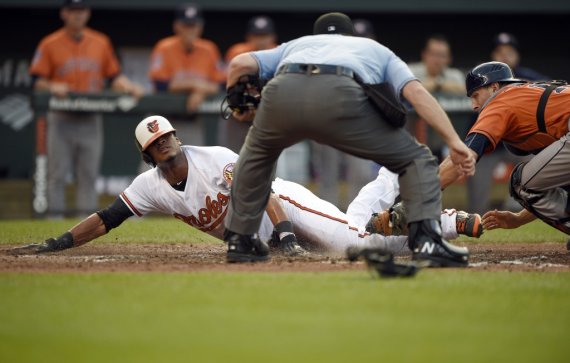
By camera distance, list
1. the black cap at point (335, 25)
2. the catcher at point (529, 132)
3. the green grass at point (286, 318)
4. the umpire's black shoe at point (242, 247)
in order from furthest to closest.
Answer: the catcher at point (529, 132) < the umpire's black shoe at point (242, 247) < the black cap at point (335, 25) < the green grass at point (286, 318)

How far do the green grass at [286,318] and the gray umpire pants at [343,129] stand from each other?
49 cm

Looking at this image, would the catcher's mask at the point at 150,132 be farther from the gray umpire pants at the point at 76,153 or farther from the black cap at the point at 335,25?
the gray umpire pants at the point at 76,153

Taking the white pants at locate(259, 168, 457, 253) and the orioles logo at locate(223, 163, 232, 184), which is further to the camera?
the white pants at locate(259, 168, 457, 253)

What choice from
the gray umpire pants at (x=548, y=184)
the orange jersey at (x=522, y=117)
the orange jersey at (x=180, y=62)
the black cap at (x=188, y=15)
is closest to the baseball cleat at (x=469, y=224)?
the gray umpire pants at (x=548, y=184)

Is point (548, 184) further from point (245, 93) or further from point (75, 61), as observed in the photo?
point (75, 61)

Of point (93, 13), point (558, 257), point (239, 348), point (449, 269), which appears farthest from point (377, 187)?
point (93, 13)

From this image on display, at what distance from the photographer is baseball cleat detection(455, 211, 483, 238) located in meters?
6.89

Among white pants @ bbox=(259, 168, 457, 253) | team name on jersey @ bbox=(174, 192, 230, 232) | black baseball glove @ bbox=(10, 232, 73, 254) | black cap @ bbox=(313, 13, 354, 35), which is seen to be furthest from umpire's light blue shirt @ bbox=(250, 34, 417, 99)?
black baseball glove @ bbox=(10, 232, 73, 254)

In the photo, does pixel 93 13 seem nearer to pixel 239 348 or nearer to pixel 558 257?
pixel 558 257

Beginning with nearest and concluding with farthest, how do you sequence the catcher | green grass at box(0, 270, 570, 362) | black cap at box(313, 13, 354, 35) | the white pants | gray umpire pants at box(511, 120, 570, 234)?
green grass at box(0, 270, 570, 362) → black cap at box(313, 13, 354, 35) → the catcher → gray umpire pants at box(511, 120, 570, 234) → the white pants

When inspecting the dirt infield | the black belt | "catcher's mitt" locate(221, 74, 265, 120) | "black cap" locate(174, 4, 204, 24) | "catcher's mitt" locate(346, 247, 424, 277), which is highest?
"black cap" locate(174, 4, 204, 24)

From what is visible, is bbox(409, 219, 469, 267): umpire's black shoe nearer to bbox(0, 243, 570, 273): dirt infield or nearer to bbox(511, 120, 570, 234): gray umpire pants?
bbox(0, 243, 570, 273): dirt infield

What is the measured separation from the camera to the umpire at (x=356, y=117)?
5523mm

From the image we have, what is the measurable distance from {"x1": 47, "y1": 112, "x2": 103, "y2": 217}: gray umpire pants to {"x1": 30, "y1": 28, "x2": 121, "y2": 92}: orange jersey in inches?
15.3
